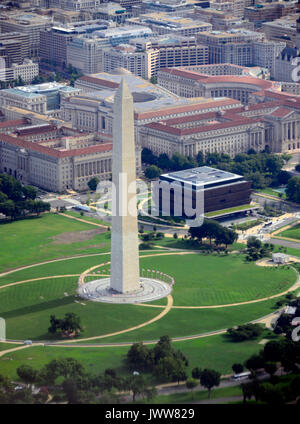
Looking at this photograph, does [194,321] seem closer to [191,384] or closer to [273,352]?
[273,352]

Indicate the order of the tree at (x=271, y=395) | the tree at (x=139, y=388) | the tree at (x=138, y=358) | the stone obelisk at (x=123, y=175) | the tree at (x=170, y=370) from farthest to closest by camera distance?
the stone obelisk at (x=123, y=175) < the tree at (x=138, y=358) < the tree at (x=170, y=370) < the tree at (x=139, y=388) < the tree at (x=271, y=395)

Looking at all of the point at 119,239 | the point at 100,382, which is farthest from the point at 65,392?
the point at 119,239

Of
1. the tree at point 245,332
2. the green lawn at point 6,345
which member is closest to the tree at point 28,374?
the green lawn at point 6,345

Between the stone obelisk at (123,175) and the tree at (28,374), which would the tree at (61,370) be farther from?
the stone obelisk at (123,175)

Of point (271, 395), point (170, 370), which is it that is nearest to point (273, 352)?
point (170, 370)

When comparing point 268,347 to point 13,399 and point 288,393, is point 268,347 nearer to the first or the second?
point 288,393

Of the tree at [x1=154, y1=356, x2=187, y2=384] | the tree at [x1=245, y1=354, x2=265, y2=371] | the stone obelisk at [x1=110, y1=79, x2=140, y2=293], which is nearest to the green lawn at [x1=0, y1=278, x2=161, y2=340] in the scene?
the stone obelisk at [x1=110, y1=79, x2=140, y2=293]
